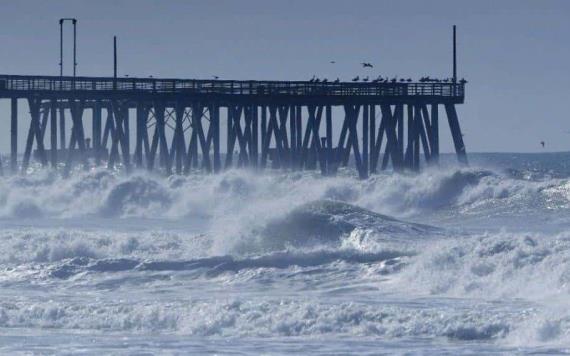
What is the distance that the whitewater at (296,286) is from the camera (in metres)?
19.1

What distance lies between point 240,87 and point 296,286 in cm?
2547

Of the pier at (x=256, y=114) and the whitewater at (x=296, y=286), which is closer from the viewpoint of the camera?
the whitewater at (x=296, y=286)

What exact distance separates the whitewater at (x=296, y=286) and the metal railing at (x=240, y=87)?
878cm

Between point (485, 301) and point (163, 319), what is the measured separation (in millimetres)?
4228

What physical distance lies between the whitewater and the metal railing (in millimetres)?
8778

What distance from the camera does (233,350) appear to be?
61.3 feet

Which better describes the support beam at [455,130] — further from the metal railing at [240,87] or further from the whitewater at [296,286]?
the whitewater at [296,286]

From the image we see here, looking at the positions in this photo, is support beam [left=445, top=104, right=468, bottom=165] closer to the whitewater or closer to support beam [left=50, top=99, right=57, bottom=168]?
the whitewater

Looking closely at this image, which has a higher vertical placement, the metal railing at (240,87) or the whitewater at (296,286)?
the metal railing at (240,87)

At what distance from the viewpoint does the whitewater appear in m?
19.1

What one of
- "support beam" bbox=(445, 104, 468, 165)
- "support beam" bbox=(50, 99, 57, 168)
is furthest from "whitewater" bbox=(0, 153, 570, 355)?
"support beam" bbox=(50, 99, 57, 168)

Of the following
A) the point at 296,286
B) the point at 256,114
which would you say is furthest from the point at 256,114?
the point at 296,286

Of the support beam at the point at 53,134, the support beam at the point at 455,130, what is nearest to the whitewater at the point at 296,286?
the support beam at the point at 455,130

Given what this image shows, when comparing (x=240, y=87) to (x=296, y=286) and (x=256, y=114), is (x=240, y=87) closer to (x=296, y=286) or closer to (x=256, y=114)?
(x=256, y=114)
